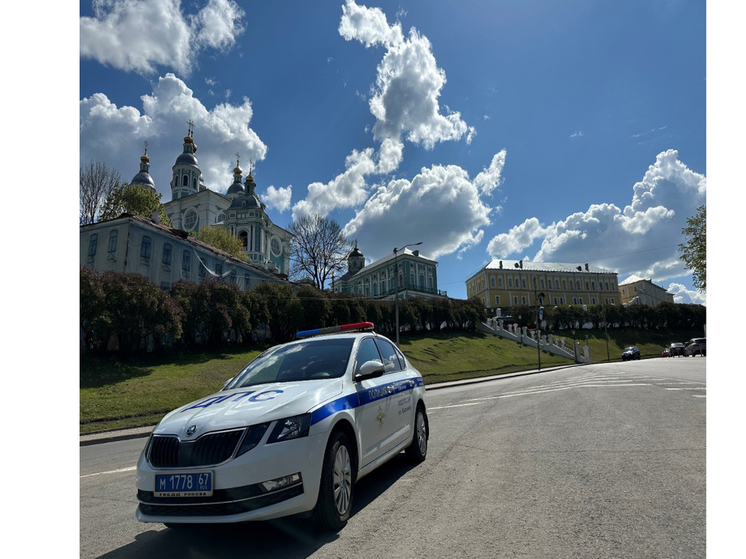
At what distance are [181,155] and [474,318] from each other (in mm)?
56553

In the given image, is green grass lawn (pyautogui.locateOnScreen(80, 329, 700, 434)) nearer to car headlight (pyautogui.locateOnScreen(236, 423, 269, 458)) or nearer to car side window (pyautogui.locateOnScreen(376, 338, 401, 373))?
car side window (pyautogui.locateOnScreen(376, 338, 401, 373))

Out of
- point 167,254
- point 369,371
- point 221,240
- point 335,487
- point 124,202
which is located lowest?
point 335,487

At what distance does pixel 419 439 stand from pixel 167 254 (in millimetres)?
34138

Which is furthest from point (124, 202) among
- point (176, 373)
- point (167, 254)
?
point (176, 373)

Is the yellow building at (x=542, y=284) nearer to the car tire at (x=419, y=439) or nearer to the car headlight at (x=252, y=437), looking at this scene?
the car tire at (x=419, y=439)

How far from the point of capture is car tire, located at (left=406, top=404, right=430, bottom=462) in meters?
6.18

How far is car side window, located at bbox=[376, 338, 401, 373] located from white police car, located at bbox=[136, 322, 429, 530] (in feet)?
3.90

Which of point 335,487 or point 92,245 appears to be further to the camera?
point 92,245

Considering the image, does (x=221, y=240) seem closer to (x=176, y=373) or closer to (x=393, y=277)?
(x=176, y=373)

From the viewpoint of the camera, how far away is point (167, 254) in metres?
35.8

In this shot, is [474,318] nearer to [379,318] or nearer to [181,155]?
[379,318]

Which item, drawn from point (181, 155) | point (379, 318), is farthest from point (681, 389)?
point (181, 155)

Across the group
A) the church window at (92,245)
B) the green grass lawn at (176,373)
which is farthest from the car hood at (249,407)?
the church window at (92,245)

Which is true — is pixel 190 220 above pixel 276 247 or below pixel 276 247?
above
